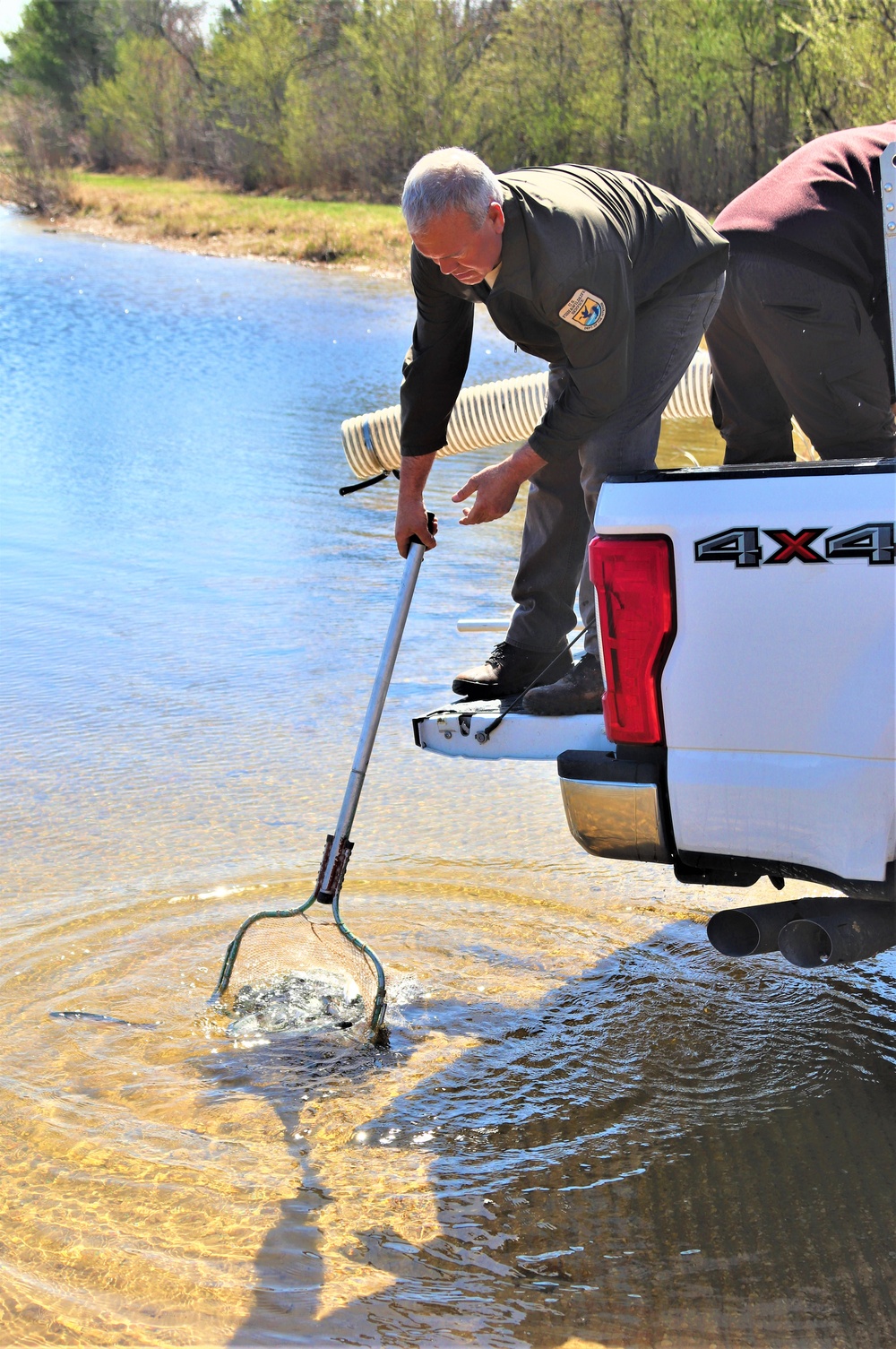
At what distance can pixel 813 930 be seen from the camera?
8.97 feet

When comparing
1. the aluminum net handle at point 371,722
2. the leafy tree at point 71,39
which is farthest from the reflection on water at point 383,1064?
the leafy tree at point 71,39

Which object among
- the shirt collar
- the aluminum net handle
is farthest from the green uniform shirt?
the aluminum net handle

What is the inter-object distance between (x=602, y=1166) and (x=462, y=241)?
2.03 metres

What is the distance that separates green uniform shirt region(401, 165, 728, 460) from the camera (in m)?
3.23

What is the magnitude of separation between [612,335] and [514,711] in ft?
3.39

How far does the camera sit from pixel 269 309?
21.6 m

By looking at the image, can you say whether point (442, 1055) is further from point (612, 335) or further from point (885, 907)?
point (612, 335)

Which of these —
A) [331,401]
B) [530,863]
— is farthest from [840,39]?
[530,863]

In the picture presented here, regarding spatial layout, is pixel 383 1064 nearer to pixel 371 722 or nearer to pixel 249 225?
pixel 371 722

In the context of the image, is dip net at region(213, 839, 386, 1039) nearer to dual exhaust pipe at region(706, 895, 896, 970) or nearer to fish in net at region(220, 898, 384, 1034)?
fish in net at region(220, 898, 384, 1034)

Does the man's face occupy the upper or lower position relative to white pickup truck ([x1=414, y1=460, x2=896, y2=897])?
upper

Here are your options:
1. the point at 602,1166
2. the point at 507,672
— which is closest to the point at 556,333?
the point at 507,672

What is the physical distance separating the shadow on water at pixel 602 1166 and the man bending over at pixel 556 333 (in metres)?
0.88

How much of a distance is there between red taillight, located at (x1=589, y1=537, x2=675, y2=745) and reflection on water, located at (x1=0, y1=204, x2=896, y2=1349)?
2.95ft
